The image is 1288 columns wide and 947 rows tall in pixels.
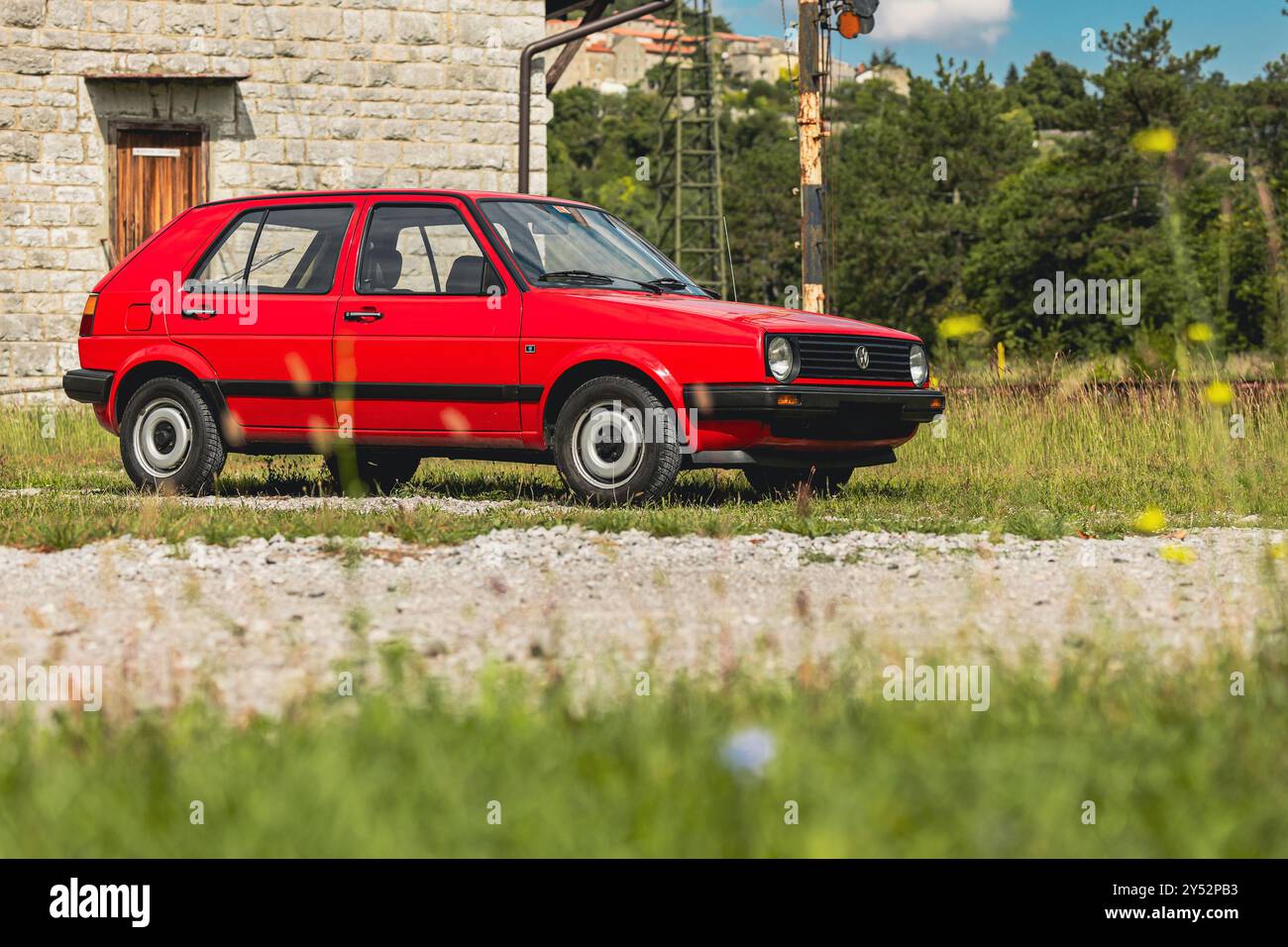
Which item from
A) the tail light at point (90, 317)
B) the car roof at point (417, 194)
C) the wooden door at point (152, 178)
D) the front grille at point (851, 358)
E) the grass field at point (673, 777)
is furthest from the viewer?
the wooden door at point (152, 178)

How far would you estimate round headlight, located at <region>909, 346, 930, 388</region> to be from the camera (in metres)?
9.30

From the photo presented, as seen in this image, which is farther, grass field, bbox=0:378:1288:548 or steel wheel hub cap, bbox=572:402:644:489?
steel wheel hub cap, bbox=572:402:644:489

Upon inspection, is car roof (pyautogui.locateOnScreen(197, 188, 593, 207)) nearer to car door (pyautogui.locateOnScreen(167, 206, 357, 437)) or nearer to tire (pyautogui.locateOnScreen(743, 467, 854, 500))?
car door (pyautogui.locateOnScreen(167, 206, 357, 437))

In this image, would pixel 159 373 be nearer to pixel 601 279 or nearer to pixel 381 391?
pixel 381 391

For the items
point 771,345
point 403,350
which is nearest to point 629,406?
point 771,345

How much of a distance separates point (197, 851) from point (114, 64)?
15.8m

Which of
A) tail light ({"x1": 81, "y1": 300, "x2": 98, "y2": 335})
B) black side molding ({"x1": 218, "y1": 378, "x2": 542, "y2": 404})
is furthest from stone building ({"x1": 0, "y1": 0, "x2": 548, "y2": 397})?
black side molding ({"x1": 218, "y1": 378, "x2": 542, "y2": 404})

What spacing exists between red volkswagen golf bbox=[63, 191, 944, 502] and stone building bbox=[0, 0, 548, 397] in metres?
7.95

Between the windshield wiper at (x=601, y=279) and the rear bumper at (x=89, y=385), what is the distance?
2.77m

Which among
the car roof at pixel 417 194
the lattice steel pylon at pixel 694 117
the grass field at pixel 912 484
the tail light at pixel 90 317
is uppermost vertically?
the lattice steel pylon at pixel 694 117

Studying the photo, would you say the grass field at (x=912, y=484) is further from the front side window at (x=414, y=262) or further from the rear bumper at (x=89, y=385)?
the front side window at (x=414, y=262)

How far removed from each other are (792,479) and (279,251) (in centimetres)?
324

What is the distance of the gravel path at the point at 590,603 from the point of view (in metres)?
4.52

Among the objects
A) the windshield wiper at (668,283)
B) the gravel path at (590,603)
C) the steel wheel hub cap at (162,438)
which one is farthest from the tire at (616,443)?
the steel wheel hub cap at (162,438)
